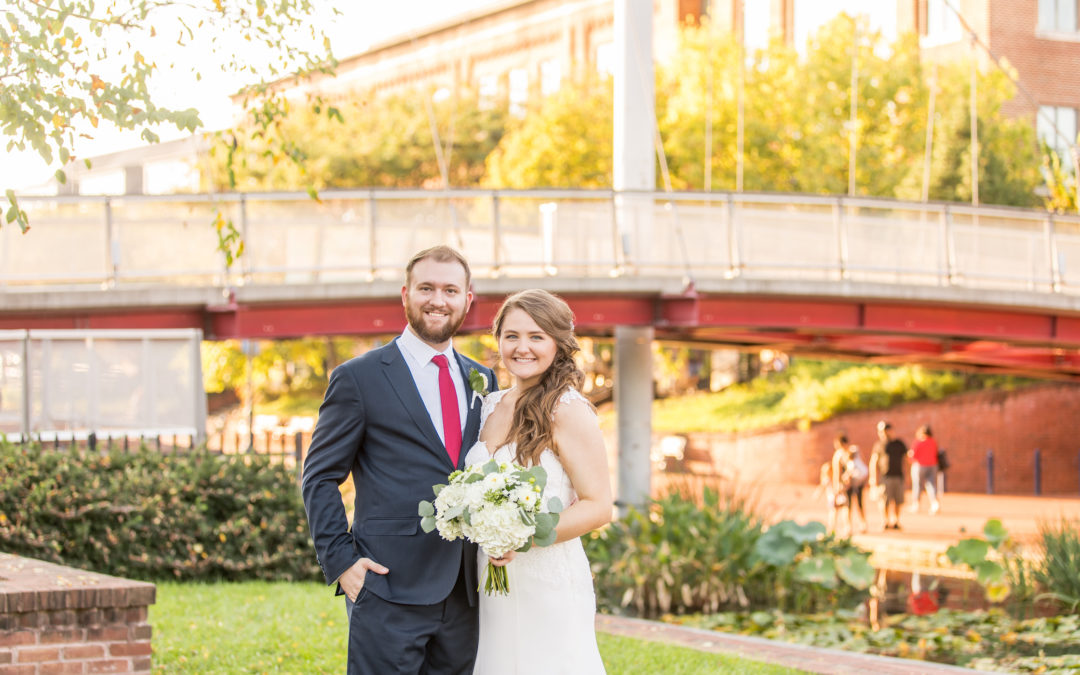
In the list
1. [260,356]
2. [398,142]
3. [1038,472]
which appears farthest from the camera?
[398,142]

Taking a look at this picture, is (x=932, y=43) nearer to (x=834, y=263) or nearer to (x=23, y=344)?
(x=834, y=263)

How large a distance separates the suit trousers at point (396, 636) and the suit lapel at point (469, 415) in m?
0.53

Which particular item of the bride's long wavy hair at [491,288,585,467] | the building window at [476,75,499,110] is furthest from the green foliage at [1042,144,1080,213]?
the bride's long wavy hair at [491,288,585,467]

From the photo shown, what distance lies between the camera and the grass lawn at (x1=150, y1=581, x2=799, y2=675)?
795cm

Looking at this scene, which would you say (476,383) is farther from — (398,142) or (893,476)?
(398,142)

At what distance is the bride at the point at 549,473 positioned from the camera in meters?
4.68

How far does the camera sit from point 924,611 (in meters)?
14.3

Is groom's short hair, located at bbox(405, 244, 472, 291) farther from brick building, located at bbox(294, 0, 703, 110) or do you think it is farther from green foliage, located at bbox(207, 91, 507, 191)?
brick building, located at bbox(294, 0, 703, 110)

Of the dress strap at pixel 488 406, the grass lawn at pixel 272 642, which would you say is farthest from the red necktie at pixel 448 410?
the grass lawn at pixel 272 642

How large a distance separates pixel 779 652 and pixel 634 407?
10857mm

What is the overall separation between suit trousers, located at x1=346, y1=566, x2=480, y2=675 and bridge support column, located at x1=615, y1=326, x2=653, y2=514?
14.2m

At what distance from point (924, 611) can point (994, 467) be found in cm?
1805

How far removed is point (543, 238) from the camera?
61.4 feet

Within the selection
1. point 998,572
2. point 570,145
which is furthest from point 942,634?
point 570,145
